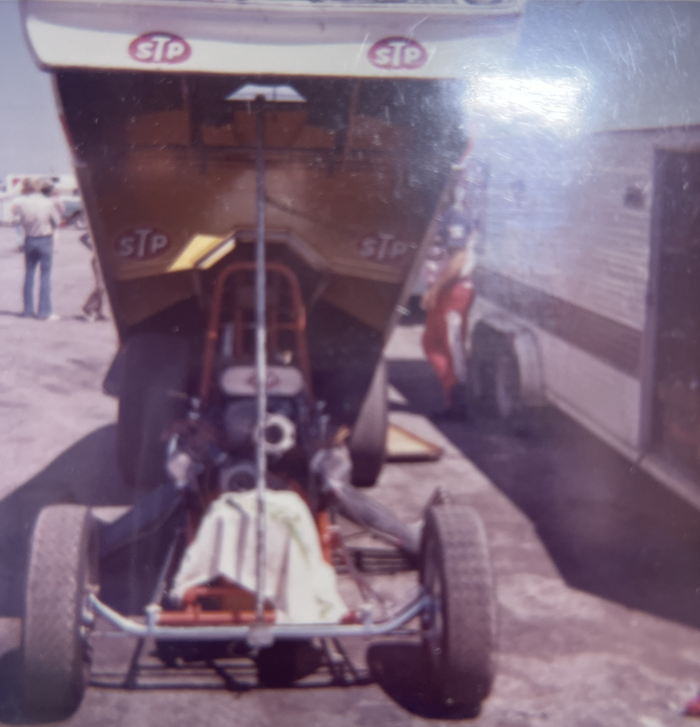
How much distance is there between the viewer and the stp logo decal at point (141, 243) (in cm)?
545

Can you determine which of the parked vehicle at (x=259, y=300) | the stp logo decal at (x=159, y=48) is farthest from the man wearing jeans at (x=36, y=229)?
the stp logo decal at (x=159, y=48)

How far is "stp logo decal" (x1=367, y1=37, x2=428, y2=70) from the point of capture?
3871 millimetres

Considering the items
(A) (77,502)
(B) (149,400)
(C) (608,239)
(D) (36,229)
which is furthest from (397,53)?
(D) (36,229)

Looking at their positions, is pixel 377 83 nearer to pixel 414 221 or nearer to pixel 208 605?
pixel 414 221

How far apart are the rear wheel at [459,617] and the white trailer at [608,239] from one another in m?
1.74

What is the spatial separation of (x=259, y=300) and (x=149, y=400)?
2028 millimetres

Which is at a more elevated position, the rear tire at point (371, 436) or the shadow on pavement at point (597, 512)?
the rear tire at point (371, 436)

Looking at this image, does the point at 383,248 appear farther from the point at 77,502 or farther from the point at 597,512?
the point at 77,502

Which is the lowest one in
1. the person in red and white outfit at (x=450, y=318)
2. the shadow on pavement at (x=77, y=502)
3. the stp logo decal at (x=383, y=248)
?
the shadow on pavement at (x=77, y=502)

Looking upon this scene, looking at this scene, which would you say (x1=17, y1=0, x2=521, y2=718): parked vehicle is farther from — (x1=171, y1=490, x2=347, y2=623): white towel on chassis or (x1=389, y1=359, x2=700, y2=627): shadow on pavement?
(x1=389, y1=359, x2=700, y2=627): shadow on pavement

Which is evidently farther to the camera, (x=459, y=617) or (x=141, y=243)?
(x=141, y=243)

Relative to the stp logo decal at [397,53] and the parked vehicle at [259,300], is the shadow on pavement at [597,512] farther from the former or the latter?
the stp logo decal at [397,53]

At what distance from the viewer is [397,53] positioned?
3885mm

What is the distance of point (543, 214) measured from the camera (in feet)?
26.2
